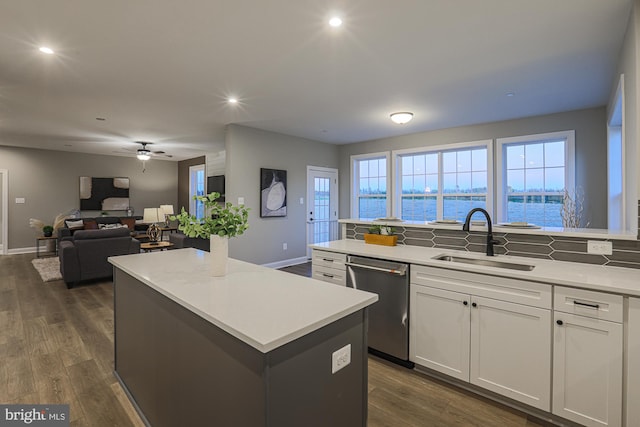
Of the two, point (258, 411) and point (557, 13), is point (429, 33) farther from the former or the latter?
point (258, 411)

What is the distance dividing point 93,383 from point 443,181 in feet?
18.5

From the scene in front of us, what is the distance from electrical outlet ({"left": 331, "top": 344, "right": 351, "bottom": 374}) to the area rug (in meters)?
5.71

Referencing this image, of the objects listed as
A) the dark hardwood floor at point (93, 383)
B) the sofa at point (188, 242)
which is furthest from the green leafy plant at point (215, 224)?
the sofa at point (188, 242)

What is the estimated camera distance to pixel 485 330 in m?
2.04

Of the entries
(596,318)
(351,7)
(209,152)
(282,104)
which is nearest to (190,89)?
(282,104)

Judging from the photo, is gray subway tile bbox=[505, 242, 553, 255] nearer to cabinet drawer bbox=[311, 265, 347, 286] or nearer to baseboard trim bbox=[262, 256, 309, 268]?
cabinet drawer bbox=[311, 265, 347, 286]

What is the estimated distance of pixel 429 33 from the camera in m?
2.44

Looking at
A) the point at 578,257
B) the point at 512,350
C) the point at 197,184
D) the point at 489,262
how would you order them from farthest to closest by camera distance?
1. the point at 197,184
2. the point at 489,262
3. the point at 578,257
4. the point at 512,350

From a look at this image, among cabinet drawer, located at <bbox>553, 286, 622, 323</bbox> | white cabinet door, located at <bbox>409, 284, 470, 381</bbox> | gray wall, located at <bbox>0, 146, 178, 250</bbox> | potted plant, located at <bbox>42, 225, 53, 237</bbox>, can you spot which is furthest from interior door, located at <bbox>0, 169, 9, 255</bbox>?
cabinet drawer, located at <bbox>553, 286, 622, 323</bbox>

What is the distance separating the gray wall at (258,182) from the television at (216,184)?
2.23m

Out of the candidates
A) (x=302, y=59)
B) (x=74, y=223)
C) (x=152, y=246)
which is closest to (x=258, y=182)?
(x=152, y=246)

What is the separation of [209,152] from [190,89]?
5.05 m

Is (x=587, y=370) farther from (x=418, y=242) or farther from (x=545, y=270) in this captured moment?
(x=418, y=242)

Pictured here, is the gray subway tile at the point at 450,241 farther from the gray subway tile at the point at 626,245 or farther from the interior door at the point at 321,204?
the interior door at the point at 321,204
